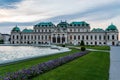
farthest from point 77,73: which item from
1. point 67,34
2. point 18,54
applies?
Answer: point 67,34

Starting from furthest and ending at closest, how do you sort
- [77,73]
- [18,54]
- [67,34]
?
[67,34] < [18,54] < [77,73]

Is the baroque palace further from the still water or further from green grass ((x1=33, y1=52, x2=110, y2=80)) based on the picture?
green grass ((x1=33, y1=52, x2=110, y2=80))

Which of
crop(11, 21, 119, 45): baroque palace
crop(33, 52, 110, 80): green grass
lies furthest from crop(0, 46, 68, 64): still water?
crop(11, 21, 119, 45): baroque palace

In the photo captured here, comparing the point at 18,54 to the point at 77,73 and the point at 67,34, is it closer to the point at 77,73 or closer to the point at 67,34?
the point at 77,73

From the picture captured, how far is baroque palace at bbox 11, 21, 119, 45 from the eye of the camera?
12119 centimetres

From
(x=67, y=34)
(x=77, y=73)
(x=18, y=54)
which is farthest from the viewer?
(x=67, y=34)

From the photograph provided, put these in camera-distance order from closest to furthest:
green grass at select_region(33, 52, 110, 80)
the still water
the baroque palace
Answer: green grass at select_region(33, 52, 110, 80)
the still water
the baroque palace

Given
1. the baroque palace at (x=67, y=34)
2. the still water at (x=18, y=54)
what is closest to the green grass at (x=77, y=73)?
the still water at (x=18, y=54)

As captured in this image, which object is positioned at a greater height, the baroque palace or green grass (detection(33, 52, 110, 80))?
the baroque palace

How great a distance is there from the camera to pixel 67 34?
12550cm

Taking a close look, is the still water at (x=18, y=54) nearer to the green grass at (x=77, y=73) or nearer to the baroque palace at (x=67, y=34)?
the green grass at (x=77, y=73)

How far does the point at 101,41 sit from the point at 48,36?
30599 mm

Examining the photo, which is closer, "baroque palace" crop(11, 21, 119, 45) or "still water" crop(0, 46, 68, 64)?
"still water" crop(0, 46, 68, 64)

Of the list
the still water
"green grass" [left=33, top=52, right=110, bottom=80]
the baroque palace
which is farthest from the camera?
the baroque palace
